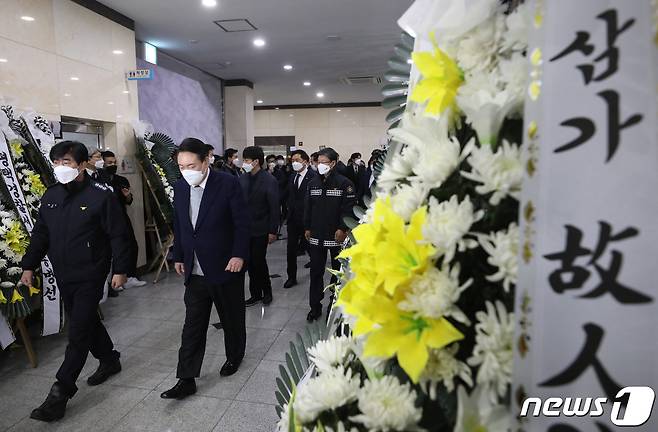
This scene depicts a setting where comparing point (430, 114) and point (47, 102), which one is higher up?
point (47, 102)

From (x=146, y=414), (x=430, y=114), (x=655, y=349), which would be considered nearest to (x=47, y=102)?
(x=146, y=414)

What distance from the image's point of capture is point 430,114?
59 cm

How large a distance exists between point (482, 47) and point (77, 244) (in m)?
2.74

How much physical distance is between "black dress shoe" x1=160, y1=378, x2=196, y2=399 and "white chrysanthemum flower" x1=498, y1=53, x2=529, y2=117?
2755mm

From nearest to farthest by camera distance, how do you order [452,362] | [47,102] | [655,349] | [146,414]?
[655,349], [452,362], [146,414], [47,102]

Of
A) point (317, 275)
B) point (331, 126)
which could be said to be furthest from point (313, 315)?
point (331, 126)

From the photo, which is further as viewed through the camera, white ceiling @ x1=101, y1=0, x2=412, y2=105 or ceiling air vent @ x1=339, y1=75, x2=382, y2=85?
ceiling air vent @ x1=339, y1=75, x2=382, y2=85

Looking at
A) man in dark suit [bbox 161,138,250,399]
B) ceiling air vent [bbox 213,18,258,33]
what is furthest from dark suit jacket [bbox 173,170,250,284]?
ceiling air vent [bbox 213,18,258,33]

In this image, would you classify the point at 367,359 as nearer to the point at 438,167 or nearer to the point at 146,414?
the point at 438,167

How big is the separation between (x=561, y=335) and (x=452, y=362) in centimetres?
13

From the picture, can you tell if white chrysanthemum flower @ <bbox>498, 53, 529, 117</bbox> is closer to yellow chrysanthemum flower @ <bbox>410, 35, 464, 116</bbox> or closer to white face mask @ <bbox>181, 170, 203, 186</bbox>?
yellow chrysanthemum flower @ <bbox>410, 35, 464, 116</bbox>

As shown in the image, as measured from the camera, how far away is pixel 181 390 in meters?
2.74

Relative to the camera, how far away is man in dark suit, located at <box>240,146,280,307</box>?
14.9ft

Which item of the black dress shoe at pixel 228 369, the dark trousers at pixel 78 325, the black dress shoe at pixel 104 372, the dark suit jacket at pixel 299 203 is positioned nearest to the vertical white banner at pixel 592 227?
the dark trousers at pixel 78 325
